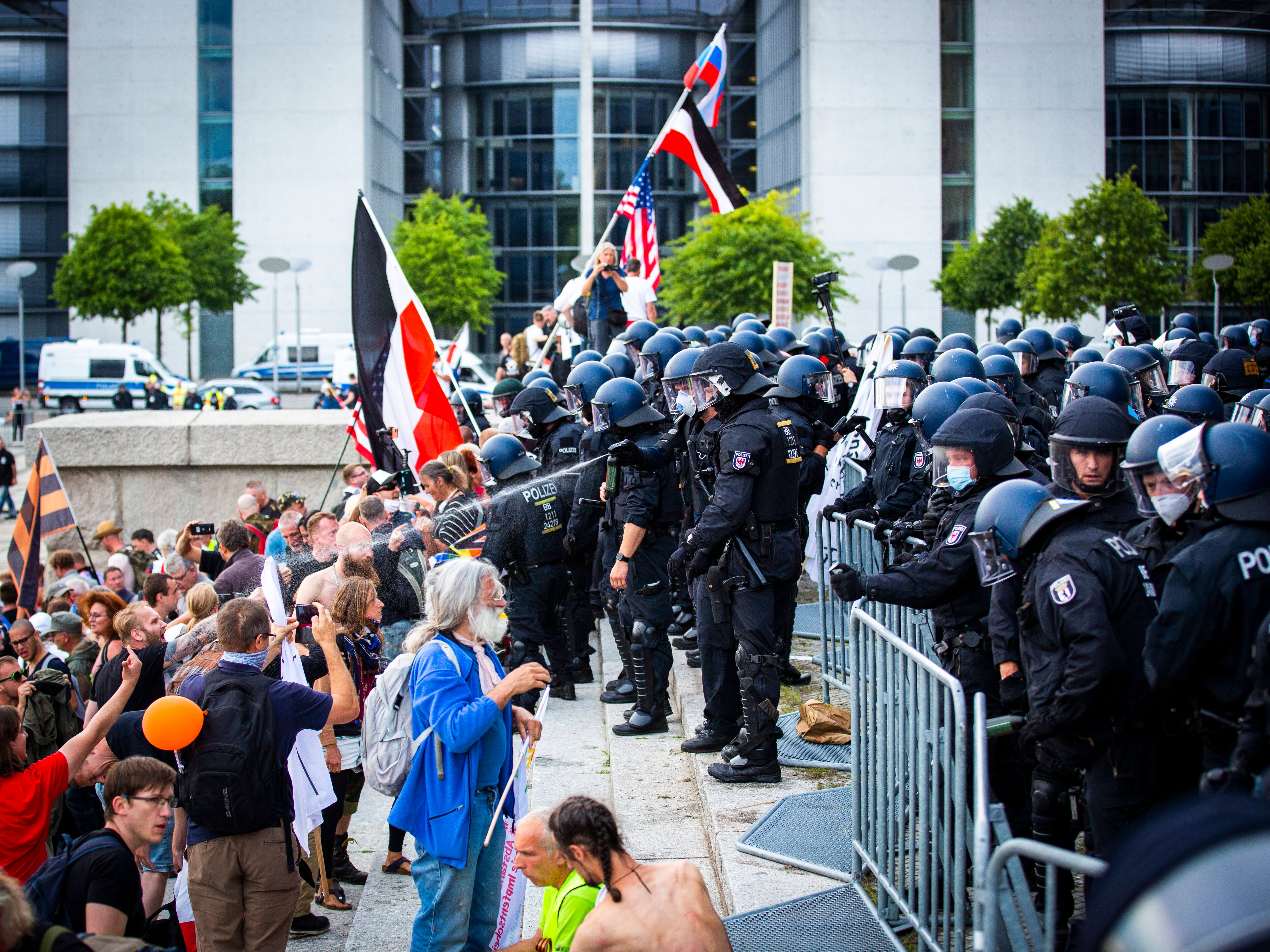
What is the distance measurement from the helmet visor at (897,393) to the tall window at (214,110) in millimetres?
50810

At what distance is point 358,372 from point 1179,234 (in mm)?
53301

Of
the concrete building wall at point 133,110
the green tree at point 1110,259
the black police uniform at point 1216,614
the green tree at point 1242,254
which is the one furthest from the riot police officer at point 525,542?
the concrete building wall at point 133,110

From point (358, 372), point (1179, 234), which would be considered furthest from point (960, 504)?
point (1179, 234)

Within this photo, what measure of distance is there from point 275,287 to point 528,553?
4247 cm

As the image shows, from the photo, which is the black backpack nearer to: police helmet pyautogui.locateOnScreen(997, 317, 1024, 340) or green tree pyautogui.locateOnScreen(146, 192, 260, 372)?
police helmet pyautogui.locateOnScreen(997, 317, 1024, 340)

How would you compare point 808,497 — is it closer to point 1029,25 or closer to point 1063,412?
point 1063,412

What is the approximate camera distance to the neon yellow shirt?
4.14 metres

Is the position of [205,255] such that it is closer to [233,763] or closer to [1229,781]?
[233,763]

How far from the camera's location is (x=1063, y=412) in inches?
199

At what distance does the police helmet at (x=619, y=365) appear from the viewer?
968 centimetres

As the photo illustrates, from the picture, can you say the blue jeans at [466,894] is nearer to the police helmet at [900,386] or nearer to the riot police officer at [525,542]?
the riot police officer at [525,542]

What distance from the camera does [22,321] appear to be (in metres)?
40.6

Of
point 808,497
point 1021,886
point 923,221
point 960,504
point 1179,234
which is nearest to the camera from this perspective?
point 1021,886

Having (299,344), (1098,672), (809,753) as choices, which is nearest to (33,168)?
(299,344)
